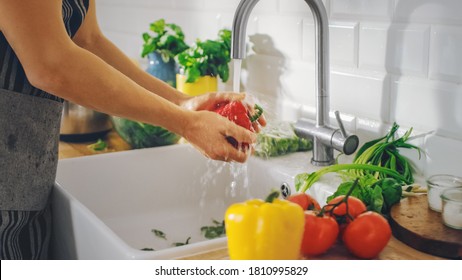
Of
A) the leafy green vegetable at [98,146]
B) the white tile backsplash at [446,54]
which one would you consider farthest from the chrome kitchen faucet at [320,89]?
the leafy green vegetable at [98,146]

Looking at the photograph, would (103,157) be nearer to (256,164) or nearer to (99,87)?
(256,164)

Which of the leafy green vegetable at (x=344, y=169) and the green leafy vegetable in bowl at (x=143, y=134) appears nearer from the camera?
the leafy green vegetable at (x=344, y=169)

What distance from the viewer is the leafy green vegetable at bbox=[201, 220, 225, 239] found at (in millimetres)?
1458

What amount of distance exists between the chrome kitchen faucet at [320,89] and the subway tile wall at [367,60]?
0.26 ft

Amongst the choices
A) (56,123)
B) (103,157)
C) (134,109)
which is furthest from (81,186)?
(134,109)

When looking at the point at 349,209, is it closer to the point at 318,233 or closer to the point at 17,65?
the point at 318,233

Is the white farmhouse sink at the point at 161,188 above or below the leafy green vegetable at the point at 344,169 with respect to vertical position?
below

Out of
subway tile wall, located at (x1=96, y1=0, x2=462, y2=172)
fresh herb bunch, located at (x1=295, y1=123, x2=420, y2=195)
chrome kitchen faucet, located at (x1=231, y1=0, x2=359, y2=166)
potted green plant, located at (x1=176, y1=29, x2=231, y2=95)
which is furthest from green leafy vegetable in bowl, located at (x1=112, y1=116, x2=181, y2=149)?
fresh herb bunch, located at (x1=295, y1=123, x2=420, y2=195)

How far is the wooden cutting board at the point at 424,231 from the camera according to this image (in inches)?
37.6

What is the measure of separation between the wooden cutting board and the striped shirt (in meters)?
0.65

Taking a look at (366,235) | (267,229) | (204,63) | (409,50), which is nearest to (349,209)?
(366,235)

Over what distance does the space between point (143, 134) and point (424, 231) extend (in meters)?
0.92

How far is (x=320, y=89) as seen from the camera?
4.67 feet

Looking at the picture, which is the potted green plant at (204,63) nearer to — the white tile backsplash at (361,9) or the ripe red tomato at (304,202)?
the white tile backsplash at (361,9)
